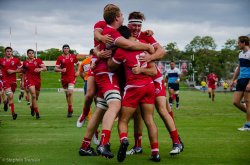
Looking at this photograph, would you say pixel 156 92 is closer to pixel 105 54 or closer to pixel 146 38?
pixel 146 38

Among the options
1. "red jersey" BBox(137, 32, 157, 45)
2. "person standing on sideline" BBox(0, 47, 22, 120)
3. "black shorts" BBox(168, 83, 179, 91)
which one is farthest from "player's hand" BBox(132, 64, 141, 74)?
"black shorts" BBox(168, 83, 179, 91)

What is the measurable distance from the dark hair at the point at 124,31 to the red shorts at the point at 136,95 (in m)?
0.85

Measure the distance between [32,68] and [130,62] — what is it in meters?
11.6

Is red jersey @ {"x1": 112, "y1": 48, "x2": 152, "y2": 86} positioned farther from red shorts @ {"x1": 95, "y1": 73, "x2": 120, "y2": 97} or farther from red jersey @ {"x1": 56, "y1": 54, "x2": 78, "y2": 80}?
red jersey @ {"x1": 56, "y1": 54, "x2": 78, "y2": 80}

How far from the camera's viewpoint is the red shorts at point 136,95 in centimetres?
771

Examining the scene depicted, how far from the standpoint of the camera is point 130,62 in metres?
7.72

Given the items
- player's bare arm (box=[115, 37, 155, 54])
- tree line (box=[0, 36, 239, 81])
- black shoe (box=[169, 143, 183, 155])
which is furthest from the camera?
tree line (box=[0, 36, 239, 81])

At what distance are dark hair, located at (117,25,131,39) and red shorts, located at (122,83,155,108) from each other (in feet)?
2.78

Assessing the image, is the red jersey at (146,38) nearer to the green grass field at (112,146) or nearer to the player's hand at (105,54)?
the player's hand at (105,54)

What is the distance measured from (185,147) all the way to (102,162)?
7.61 ft

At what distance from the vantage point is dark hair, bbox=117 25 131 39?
25.8ft

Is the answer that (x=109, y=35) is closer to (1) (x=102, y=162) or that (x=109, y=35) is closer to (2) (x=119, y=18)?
(2) (x=119, y=18)

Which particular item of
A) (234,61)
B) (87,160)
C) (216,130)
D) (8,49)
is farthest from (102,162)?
(234,61)

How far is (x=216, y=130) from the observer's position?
12.8 m
